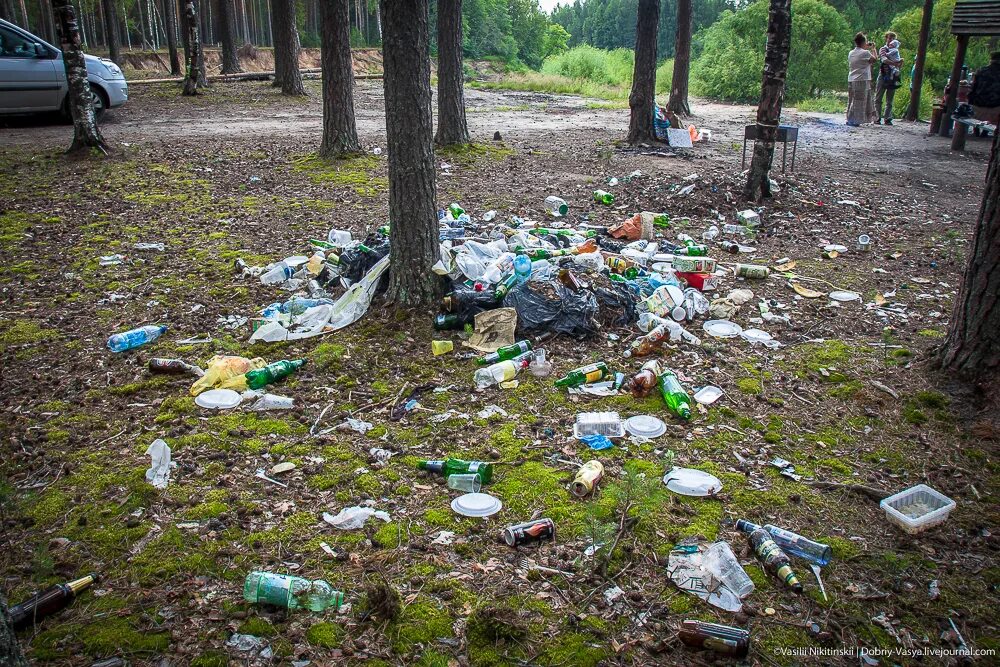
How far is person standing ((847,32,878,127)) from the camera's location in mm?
15000

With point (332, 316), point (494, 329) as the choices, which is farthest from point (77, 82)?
point (494, 329)

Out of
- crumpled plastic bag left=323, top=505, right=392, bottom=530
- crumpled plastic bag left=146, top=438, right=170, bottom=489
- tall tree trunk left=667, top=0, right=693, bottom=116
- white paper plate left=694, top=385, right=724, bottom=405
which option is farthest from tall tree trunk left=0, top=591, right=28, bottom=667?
tall tree trunk left=667, top=0, right=693, bottom=116

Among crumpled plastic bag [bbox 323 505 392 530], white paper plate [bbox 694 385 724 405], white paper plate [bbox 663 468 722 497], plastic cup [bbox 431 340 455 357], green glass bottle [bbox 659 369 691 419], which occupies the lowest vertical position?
crumpled plastic bag [bbox 323 505 392 530]

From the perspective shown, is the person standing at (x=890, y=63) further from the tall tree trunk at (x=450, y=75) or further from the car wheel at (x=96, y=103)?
the car wheel at (x=96, y=103)

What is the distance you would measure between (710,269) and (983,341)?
2326mm

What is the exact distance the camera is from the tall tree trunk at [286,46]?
17.0m

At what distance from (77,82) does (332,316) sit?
7.12m

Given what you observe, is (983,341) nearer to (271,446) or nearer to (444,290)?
(444,290)

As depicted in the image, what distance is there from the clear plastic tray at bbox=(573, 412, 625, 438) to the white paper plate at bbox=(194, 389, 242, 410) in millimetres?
2048

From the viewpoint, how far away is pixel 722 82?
81.6 ft

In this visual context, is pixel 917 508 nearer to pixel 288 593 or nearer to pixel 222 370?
pixel 288 593

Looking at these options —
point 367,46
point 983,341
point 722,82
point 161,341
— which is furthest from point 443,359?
point 367,46

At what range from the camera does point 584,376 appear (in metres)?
4.30

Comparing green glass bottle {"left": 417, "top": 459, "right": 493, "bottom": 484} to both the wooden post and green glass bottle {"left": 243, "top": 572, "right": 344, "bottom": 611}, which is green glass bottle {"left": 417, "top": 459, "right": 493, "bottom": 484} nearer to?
green glass bottle {"left": 243, "top": 572, "right": 344, "bottom": 611}
